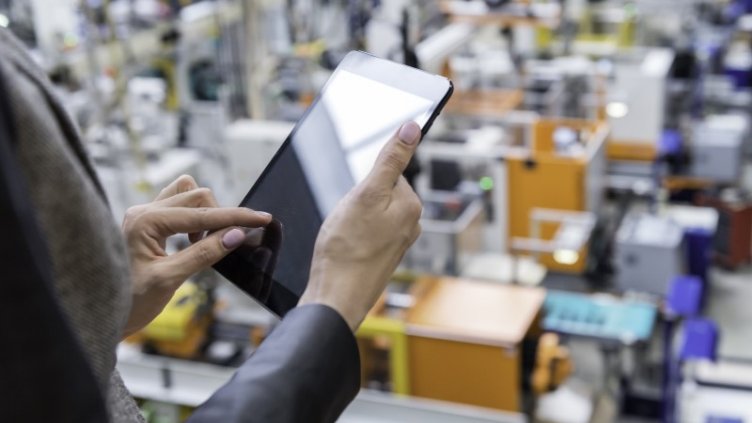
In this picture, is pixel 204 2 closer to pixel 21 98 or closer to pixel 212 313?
pixel 212 313

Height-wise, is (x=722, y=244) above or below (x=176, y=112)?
below

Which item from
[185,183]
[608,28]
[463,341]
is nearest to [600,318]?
[463,341]

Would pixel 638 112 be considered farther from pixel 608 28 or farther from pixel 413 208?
pixel 413 208

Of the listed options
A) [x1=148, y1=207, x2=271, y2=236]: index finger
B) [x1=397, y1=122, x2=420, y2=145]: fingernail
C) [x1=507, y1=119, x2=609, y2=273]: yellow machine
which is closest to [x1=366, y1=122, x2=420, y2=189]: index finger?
[x1=397, y1=122, x2=420, y2=145]: fingernail

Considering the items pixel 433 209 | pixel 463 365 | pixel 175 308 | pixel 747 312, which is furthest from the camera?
pixel 747 312

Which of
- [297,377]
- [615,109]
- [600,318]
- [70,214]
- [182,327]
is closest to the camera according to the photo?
[70,214]

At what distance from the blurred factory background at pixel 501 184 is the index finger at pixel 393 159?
3.85 metres

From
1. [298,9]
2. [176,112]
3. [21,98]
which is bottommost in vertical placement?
[176,112]

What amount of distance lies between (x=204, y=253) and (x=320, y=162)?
0.21m

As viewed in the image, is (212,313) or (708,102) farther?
(708,102)

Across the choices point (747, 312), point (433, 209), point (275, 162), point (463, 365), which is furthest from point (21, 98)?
point (747, 312)

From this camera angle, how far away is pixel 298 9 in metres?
12.3

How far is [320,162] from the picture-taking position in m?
A: 1.35

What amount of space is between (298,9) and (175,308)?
625cm
